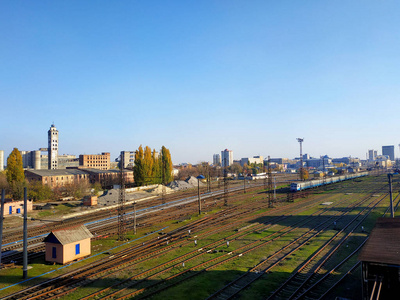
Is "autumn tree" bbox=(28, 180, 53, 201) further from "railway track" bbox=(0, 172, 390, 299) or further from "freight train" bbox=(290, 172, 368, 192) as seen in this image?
"freight train" bbox=(290, 172, 368, 192)

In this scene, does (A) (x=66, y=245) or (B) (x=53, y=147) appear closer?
(A) (x=66, y=245)

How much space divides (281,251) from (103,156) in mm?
148268

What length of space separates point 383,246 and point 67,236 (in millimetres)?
23886

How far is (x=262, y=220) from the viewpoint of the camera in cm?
3934

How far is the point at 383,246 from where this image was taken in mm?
15930

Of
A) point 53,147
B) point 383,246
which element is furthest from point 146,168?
point 53,147

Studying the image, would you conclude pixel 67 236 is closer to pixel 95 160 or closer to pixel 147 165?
pixel 147 165

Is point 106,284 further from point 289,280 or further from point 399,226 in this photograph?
point 399,226

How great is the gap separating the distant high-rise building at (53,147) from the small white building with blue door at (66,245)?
12145 cm

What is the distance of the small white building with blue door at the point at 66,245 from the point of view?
917 inches

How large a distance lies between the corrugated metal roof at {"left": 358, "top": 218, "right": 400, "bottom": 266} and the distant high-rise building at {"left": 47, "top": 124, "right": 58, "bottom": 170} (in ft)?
455

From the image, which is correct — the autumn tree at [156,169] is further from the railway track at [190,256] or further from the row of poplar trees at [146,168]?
the railway track at [190,256]

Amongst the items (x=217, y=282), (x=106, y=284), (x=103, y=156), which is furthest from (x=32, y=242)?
(x=103, y=156)

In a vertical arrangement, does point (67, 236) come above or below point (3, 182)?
below
